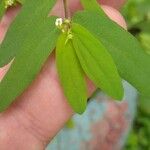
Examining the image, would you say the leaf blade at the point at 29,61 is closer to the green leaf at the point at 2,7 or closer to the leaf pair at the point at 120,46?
the leaf pair at the point at 120,46

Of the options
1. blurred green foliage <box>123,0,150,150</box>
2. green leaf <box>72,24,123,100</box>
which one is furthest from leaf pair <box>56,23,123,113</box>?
blurred green foliage <box>123,0,150,150</box>

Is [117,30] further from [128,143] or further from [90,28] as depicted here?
[128,143]

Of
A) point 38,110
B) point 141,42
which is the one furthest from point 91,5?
point 141,42

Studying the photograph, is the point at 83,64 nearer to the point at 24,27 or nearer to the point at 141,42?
the point at 24,27

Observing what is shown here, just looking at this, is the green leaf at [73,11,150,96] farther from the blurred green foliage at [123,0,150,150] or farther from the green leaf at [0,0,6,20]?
the blurred green foliage at [123,0,150,150]

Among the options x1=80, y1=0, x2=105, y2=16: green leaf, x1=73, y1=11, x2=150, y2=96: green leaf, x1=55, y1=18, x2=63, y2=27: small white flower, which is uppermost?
x1=55, y1=18, x2=63, y2=27: small white flower

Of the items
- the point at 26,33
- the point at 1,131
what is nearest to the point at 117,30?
the point at 26,33
